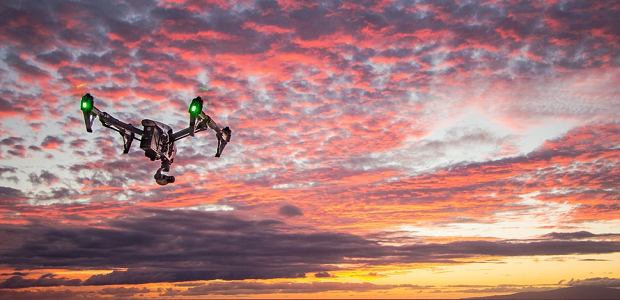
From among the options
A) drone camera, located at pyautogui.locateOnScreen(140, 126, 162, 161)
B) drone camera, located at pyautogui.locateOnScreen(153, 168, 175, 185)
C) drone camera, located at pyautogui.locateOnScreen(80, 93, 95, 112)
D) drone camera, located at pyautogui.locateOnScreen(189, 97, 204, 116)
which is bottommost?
drone camera, located at pyautogui.locateOnScreen(153, 168, 175, 185)

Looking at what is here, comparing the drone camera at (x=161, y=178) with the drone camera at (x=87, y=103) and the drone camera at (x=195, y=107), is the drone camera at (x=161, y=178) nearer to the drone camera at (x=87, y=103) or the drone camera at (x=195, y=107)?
the drone camera at (x=87, y=103)

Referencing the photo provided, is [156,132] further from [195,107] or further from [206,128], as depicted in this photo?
[195,107]

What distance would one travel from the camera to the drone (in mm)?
14680

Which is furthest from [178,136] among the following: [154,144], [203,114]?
[203,114]

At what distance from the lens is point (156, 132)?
15.9m

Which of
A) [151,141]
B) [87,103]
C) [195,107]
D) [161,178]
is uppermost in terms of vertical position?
[87,103]

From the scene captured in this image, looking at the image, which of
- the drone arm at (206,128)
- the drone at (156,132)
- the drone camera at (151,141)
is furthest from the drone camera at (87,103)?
the drone arm at (206,128)

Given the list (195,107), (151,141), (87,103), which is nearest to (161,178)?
(151,141)

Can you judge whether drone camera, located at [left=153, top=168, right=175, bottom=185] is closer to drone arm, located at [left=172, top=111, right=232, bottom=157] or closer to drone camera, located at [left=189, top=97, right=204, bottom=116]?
drone arm, located at [left=172, top=111, right=232, bottom=157]

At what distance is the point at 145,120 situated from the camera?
15547 millimetres

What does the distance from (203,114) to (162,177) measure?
13.2 ft

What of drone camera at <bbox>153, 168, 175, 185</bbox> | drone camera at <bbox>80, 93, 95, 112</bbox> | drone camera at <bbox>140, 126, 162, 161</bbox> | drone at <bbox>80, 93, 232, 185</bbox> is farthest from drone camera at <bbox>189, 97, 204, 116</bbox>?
drone camera at <bbox>153, 168, 175, 185</bbox>

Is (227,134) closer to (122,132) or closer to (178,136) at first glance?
(178,136)

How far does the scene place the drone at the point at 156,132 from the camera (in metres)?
14.7
